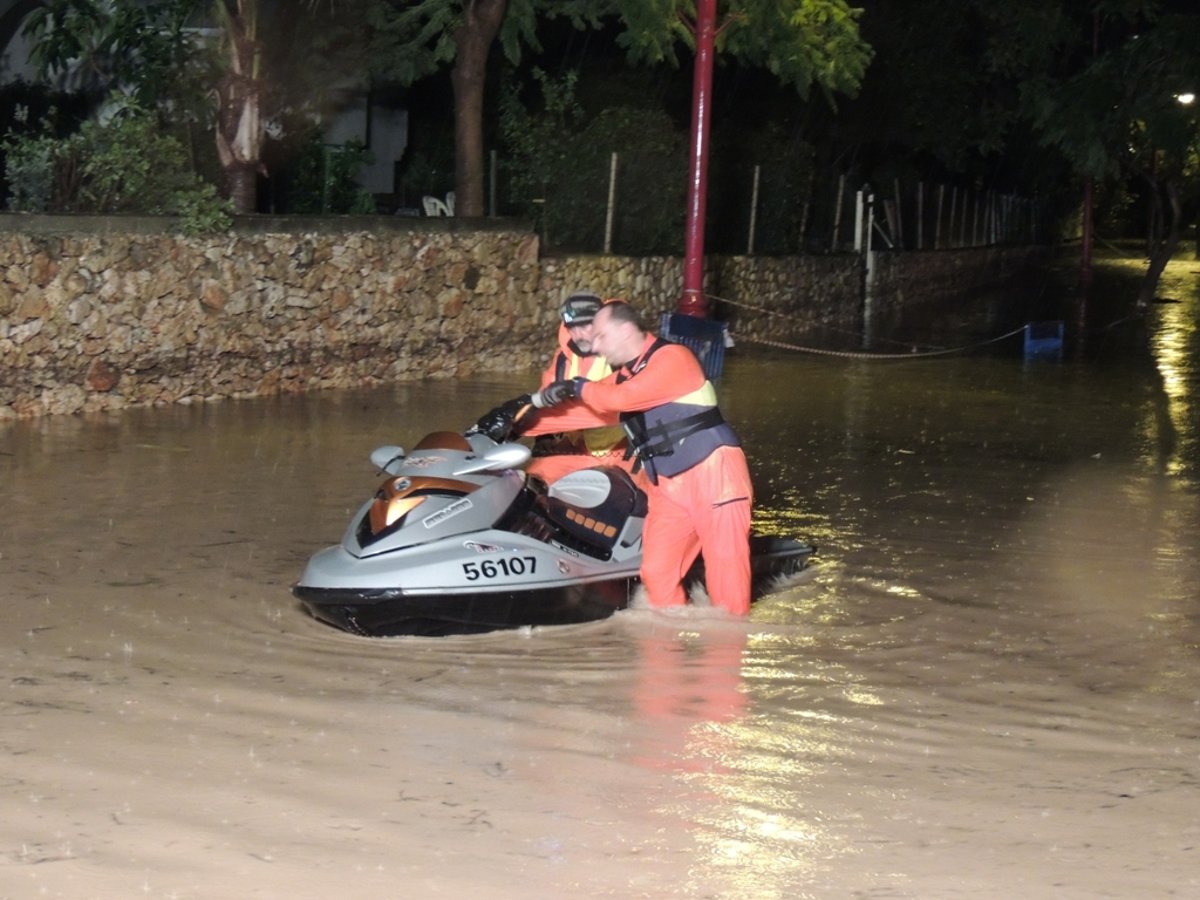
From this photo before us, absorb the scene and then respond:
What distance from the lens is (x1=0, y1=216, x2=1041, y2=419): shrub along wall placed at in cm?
1352

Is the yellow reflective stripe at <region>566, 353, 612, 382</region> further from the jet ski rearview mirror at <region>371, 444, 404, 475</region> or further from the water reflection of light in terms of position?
the water reflection of light

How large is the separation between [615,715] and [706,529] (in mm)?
1560

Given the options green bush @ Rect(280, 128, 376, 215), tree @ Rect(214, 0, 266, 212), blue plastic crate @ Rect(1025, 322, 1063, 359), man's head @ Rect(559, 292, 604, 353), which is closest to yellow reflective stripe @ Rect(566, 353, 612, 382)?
man's head @ Rect(559, 292, 604, 353)

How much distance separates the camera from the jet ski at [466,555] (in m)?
6.79

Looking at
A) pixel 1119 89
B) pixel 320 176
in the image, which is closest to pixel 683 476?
pixel 320 176

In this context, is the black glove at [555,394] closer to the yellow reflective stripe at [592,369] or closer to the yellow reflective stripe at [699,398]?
the yellow reflective stripe at [699,398]

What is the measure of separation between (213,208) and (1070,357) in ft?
38.9

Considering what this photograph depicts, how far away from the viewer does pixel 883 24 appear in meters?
31.7

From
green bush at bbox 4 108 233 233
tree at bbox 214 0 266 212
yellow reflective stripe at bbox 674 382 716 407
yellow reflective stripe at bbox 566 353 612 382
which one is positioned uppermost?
tree at bbox 214 0 266 212

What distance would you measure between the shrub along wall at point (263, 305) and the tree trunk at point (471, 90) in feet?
2.81

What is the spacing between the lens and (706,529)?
294 inches

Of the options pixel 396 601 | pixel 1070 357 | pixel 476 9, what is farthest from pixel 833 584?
pixel 1070 357

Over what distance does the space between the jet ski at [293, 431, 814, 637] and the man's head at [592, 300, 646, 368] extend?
0.63 metres

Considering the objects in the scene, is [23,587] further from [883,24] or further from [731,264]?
[883,24]
